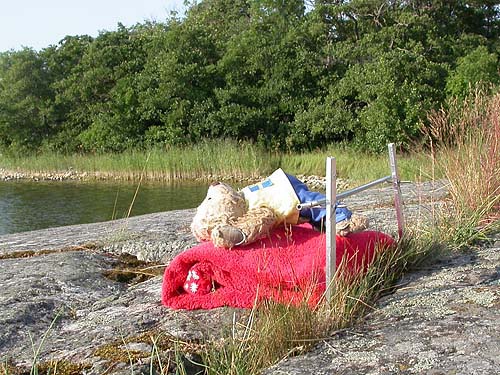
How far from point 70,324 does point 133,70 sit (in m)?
27.4

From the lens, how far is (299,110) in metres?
25.0

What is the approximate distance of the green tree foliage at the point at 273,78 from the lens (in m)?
22.0

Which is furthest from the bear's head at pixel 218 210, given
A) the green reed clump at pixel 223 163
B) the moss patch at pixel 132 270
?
the green reed clump at pixel 223 163

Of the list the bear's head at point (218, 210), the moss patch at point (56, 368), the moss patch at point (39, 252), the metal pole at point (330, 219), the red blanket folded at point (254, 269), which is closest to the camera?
the moss patch at point (56, 368)

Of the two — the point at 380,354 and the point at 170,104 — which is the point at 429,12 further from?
the point at 380,354

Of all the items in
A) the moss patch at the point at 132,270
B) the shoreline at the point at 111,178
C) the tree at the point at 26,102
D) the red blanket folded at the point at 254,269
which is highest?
the tree at the point at 26,102

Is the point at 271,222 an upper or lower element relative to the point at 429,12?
lower

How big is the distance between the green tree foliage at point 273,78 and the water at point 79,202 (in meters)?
5.43

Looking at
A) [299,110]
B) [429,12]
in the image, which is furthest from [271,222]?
[429,12]

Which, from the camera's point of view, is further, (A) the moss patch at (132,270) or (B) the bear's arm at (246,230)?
(A) the moss patch at (132,270)

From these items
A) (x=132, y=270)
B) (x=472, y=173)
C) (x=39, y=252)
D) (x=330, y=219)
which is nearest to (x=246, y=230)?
(x=330, y=219)

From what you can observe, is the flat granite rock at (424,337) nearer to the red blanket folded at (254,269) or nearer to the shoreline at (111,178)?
the red blanket folded at (254,269)

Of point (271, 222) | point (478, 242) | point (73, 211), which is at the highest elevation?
point (271, 222)

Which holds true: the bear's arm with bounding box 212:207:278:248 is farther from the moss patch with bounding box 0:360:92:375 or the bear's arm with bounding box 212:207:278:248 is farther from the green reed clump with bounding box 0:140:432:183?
the green reed clump with bounding box 0:140:432:183
